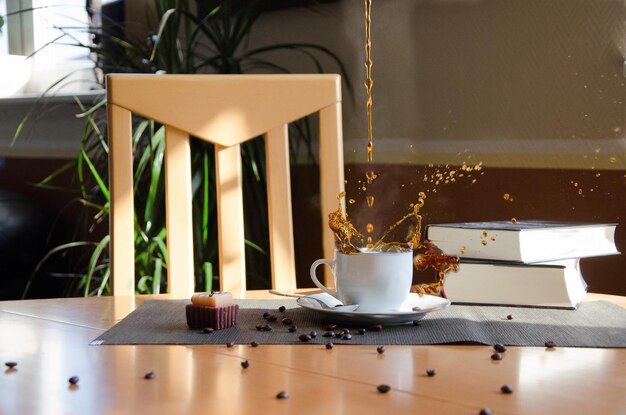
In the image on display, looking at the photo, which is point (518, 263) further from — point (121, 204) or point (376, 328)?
point (121, 204)

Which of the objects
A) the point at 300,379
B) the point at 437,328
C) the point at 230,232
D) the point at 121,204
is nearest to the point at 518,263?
the point at 437,328

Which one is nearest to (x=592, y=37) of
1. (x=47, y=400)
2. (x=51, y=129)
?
(x=47, y=400)

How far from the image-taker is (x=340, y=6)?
2.56 metres

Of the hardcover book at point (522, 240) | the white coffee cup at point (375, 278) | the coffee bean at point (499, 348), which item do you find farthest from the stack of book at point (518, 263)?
the coffee bean at point (499, 348)

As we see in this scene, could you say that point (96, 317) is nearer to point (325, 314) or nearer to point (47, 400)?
point (325, 314)

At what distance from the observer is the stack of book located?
117 centimetres

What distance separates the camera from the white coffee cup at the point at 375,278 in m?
1.07

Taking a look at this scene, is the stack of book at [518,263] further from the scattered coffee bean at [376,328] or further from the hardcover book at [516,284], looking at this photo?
the scattered coffee bean at [376,328]

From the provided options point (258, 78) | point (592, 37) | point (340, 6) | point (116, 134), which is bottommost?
point (116, 134)

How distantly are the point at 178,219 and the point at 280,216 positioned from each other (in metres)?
0.19

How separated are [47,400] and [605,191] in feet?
5.58

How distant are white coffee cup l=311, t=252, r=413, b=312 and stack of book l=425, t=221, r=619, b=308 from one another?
0.15 metres

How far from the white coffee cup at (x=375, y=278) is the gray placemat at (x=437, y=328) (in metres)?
0.05

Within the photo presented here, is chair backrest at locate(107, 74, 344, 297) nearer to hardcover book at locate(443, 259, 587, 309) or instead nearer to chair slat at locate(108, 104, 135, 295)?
chair slat at locate(108, 104, 135, 295)
